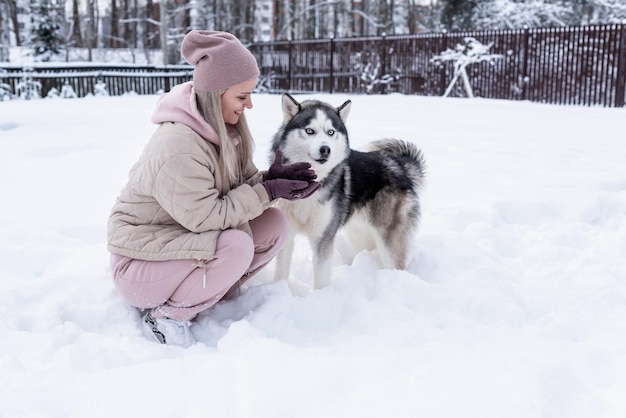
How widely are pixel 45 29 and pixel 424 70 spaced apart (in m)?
14.3

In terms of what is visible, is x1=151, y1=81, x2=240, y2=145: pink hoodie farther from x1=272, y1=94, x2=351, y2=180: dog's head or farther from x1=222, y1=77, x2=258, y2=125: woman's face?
x1=272, y1=94, x2=351, y2=180: dog's head

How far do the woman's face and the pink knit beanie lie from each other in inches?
1.6

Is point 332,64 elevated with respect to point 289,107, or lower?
elevated

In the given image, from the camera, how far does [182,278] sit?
226 centimetres

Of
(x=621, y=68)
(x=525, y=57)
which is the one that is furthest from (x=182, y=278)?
(x=525, y=57)

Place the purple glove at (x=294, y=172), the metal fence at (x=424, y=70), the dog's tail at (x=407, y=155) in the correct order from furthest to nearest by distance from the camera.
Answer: the metal fence at (x=424, y=70), the dog's tail at (x=407, y=155), the purple glove at (x=294, y=172)

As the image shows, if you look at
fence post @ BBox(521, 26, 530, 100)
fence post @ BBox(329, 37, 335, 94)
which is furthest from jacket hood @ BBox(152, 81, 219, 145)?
fence post @ BBox(329, 37, 335, 94)

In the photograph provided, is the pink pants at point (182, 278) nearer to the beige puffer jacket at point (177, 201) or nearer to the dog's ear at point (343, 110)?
the beige puffer jacket at point (177, 201)

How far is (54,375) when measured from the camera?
5.99ft

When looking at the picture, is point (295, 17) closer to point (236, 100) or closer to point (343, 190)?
point (343, 190)

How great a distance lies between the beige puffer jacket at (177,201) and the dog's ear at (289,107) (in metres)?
0.60

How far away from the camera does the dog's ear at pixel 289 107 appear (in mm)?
2809

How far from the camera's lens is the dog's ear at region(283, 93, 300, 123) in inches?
111

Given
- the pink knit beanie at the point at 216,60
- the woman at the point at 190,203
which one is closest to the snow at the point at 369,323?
the woman at the point at 190,203
